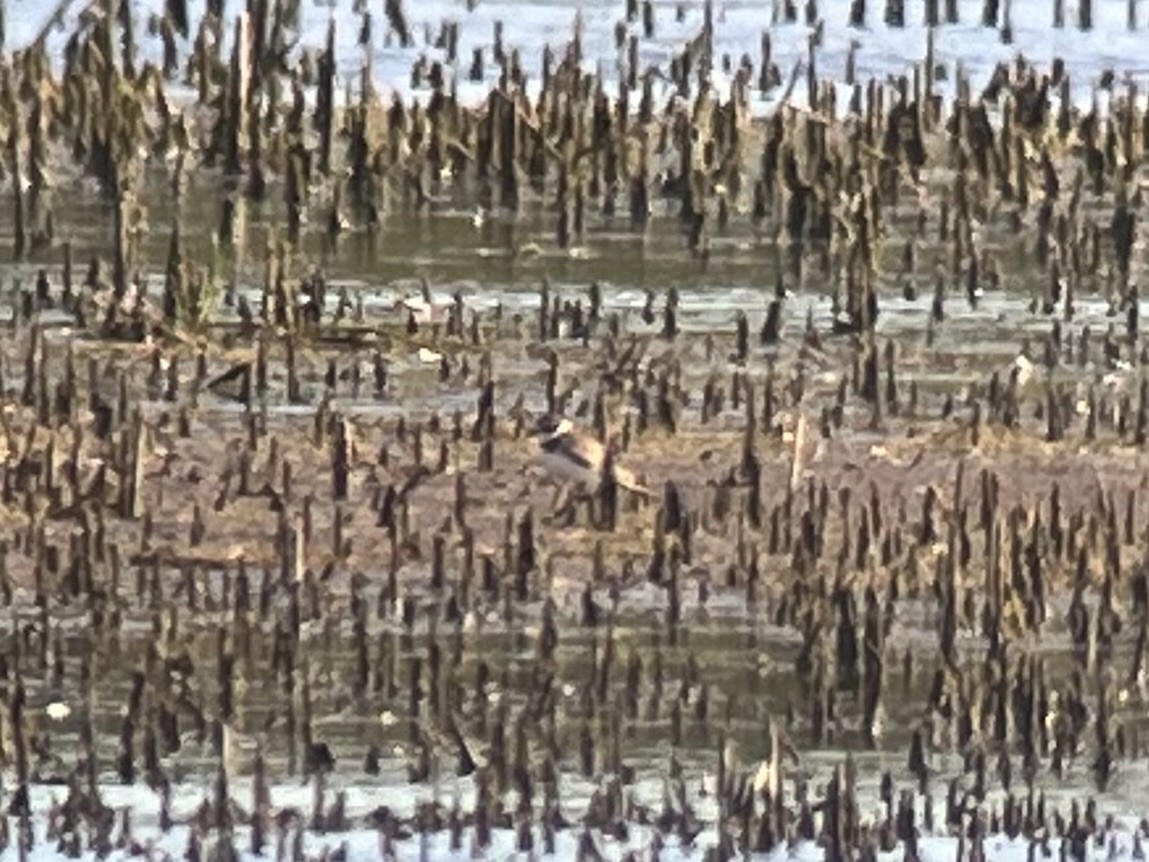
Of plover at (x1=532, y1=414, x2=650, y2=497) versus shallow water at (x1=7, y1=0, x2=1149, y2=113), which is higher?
shallow water at (x1=7, y1=0, x2=1149, y2=113)

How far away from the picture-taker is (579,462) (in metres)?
8.02

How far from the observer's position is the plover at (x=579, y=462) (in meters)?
7.98

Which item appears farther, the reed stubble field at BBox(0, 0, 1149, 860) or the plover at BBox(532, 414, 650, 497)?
the plover at BBox(532, 414, 650, 497)

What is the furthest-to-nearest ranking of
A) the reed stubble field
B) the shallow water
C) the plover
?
the shallow water → the plover → the reed stubble field

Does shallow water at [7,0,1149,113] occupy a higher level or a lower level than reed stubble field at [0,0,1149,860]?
higher

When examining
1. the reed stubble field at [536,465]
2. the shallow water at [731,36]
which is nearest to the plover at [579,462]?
the reed stubble field at [536,465]

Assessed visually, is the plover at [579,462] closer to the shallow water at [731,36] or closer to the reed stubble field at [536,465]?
the reed stubble field at [536,465]

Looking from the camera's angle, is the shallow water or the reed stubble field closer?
the reed stubble field

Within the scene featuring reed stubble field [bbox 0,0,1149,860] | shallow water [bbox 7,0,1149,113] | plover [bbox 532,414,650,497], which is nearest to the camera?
reed stubble field [bbox 0,0,1149,860]

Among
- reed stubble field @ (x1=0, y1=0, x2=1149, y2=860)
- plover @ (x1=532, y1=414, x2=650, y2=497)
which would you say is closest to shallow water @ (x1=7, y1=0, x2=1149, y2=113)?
reed stubble field @ (x1=0, y1=0, x2=1149, y2=860)

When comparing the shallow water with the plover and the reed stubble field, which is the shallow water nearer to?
the reed stubble field

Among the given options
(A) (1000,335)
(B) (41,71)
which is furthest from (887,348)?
(B) (41,71)

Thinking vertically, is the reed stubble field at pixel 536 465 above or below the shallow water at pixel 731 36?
below

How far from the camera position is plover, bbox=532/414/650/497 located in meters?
7.98
